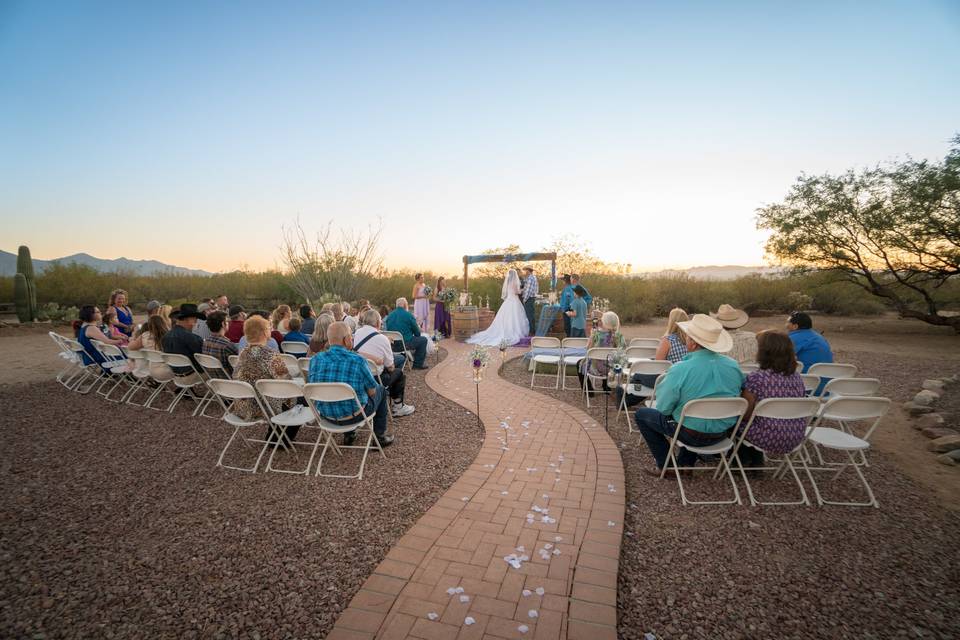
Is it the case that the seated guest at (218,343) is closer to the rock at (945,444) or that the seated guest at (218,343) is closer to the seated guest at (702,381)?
the seated guest at (702,381)

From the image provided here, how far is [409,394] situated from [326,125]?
9.92 metres

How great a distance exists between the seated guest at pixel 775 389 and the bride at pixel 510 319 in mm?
8179

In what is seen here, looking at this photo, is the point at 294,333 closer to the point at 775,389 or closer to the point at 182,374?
the point at 182,374

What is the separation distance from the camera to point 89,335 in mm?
6523

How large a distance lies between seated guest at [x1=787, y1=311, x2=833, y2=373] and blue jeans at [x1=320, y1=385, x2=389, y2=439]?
5237mm

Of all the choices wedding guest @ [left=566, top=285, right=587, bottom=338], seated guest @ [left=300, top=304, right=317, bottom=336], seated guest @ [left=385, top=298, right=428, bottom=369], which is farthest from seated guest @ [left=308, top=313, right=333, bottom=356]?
wedding guest @ [left=566, top=285, right=587, bottom=338]

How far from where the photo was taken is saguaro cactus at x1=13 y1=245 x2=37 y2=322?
1497 centimetres

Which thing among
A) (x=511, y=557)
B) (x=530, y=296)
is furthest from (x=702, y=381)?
(x=530, y=296)

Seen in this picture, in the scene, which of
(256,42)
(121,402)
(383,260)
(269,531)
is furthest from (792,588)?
(383,260)

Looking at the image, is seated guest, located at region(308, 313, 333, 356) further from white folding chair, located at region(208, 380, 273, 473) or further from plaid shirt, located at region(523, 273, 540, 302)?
plaid shirt, located at region(523, 273, 540, 302)

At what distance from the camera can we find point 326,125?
12.1m

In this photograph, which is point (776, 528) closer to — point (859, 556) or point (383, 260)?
point (859, 556)

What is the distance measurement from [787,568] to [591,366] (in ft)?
12.8

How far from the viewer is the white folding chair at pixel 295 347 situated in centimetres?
626
